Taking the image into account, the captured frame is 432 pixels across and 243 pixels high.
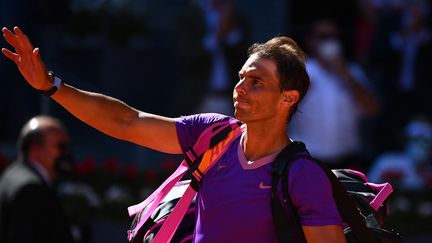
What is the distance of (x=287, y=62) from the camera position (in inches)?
149

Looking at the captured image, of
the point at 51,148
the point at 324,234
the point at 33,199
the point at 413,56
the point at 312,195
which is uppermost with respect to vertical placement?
the point at 312,195

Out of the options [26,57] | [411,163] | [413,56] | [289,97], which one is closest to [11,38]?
[26,57]

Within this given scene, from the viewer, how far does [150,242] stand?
3.90 m

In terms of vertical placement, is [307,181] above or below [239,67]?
above

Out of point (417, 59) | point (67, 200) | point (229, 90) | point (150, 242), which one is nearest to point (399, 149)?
point (417, 59)

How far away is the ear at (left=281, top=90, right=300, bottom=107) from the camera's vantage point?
12.4ft

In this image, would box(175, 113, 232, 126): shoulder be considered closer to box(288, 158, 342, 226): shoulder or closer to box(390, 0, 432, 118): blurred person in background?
box(288, 158, 342, 226): shoulder

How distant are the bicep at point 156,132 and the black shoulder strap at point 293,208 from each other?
1.57 ft

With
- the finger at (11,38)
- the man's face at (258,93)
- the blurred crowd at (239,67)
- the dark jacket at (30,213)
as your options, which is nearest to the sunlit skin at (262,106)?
the man's face at (258,93)

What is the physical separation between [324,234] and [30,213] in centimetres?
272

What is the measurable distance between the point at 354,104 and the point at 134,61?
246 cm

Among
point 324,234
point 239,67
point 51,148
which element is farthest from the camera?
point 239,67

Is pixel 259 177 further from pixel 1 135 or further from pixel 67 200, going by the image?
pixel 1 135

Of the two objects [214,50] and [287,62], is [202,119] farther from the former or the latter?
[214,50]
